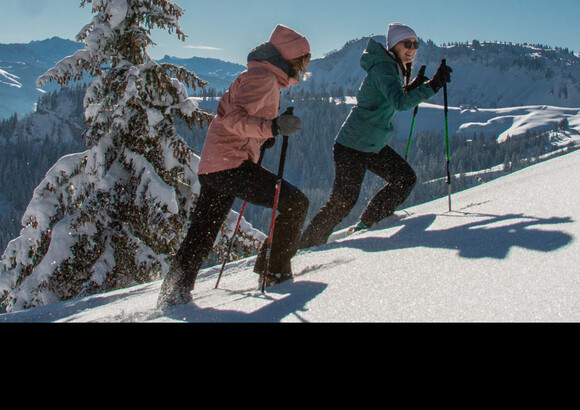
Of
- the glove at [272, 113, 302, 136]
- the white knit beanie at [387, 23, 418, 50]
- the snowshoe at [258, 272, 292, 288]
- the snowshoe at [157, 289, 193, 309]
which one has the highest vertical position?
the white knit beanie at [387, 23, 418, 50]

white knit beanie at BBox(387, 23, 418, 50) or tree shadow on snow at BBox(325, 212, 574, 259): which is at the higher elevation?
white knit beanie at BBox(387, 23, 418, 50)

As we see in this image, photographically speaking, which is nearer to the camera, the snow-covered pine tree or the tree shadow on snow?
the tree shadow on snow

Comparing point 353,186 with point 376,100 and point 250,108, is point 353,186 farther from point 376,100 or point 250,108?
point 250,108

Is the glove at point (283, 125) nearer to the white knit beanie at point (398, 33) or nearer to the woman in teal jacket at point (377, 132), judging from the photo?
the woman in teal jacket at point (377, 132)

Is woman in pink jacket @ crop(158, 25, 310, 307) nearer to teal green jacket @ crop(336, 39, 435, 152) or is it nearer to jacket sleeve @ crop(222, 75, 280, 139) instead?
jacket sleeve @ crop(222, 75, 280, 139)

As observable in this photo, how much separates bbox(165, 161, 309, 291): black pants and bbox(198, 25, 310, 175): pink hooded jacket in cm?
11

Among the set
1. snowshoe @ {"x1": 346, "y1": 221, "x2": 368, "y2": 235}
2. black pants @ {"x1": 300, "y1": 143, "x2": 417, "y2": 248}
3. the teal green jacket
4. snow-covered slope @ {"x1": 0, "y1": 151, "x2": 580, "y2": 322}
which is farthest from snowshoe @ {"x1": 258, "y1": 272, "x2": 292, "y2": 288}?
snowshoe @ {"x1": 346, "y1": 221, "x2": 368, "y2": 235}

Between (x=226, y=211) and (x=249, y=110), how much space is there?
876mm

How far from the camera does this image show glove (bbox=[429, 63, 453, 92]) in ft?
13.8

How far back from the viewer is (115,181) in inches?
317

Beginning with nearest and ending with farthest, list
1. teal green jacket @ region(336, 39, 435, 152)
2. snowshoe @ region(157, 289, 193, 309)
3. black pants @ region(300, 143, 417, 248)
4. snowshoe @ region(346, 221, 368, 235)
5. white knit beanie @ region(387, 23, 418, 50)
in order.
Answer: snowshoe @ region(157, 289, 193, 309) → teal green jacket @ region(336, 39, 435, 152) → white knit beanie @ region(387, 23, 418, 50) → black pants @ region(300, 143, 417, 248) → snowshoe @ region(346, 221, 368, 235)
